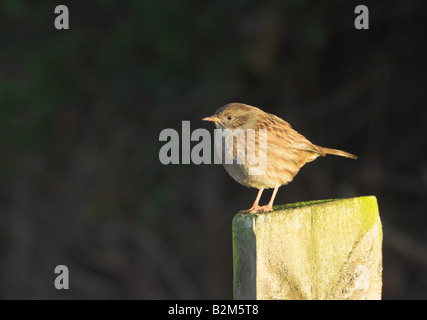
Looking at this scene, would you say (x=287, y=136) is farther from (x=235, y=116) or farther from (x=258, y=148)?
(x=235, y=116)

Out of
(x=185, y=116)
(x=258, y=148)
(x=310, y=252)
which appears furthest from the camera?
(x=185, y=116)

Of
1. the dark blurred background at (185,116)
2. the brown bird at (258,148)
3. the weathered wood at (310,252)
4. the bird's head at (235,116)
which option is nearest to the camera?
the weathered wood at (310,252)

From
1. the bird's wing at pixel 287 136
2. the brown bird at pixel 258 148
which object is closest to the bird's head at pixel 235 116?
the brown bird at pixel 258 148

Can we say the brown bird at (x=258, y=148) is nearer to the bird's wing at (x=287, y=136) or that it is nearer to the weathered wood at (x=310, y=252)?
the bird's wing at (x=287, y=136)

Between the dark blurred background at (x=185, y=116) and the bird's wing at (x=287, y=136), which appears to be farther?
the dark blurred background at (x=185, y=116)

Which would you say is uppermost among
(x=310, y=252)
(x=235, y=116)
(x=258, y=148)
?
(x=235, y=116)

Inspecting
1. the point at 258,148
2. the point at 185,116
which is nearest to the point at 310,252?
the point at 258,148
